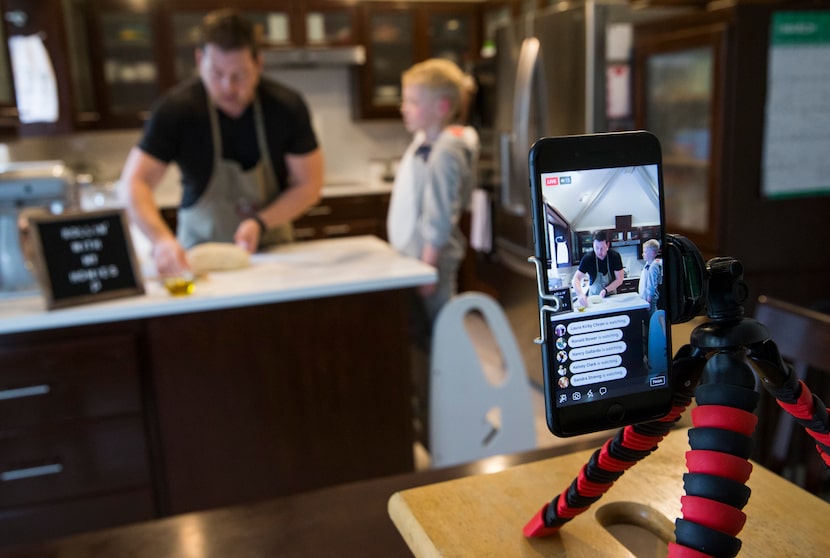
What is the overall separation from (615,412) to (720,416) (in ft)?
0.26

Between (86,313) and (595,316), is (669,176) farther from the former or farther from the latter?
(595,316)

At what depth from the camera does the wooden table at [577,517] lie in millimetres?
647

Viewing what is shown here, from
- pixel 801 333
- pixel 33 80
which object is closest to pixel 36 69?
pixel 33 80

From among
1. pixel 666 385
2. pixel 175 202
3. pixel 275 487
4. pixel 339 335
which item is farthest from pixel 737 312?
pixel 175 202

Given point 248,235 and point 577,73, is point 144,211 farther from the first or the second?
point 577,73

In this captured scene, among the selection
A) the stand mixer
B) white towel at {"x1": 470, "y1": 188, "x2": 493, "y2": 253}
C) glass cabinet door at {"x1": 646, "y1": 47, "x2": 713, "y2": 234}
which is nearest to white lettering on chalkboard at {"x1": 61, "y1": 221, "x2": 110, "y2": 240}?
the stand mixer

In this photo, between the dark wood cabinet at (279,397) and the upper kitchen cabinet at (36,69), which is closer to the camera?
the dark wood cabinet at (279,397)

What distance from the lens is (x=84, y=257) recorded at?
172 centimetres

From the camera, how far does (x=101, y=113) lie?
4.09 m

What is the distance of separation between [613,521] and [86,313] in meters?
1.34

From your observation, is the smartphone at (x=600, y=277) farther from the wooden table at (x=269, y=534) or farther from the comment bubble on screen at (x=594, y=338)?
the wooden table at (x=269, y=534)

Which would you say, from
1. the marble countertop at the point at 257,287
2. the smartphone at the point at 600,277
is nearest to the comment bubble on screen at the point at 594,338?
the smartphone at the point at 600,277

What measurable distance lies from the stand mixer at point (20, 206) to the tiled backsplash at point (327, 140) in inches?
105

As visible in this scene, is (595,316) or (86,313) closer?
(595,316)
